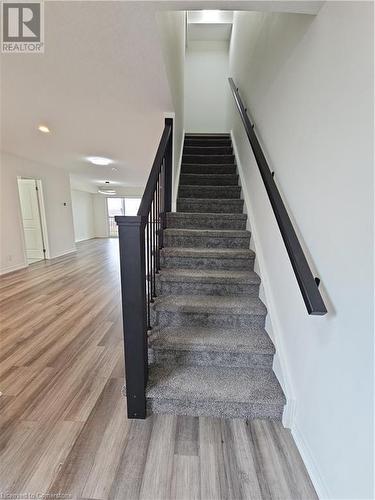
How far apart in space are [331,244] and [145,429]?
136 centimetres

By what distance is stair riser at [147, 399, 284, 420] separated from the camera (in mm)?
1351

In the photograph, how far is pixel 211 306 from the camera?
69.2 inches

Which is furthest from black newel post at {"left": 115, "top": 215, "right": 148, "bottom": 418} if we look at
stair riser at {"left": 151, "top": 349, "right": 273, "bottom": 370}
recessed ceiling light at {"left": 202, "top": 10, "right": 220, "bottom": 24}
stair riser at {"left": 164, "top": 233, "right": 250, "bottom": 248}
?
recessed ceiling light at {"left": 202, "top": 10, "right": 220, "bottom": 24}

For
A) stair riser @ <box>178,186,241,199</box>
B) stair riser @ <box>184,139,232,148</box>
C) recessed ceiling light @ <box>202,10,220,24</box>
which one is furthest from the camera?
recessed ceiling light @ <box>202,10,220,24</box>

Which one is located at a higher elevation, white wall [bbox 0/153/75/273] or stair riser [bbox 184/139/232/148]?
stair riser [bbox 184/139/232/148]

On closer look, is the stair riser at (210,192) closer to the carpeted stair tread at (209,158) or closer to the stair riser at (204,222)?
the stair riser at (204,222)

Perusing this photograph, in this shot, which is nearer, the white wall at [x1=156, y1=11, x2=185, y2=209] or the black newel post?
the black newel post

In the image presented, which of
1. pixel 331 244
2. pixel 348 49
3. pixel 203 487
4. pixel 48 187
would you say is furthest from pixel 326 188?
pixel 48 187

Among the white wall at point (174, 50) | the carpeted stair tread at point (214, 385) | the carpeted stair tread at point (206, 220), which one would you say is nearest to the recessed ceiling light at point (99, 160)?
the white wall at point (174, 50)

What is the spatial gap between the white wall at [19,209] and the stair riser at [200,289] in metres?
4.23

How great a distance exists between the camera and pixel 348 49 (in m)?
0.89

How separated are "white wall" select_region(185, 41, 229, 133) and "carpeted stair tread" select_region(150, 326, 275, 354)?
458 cm

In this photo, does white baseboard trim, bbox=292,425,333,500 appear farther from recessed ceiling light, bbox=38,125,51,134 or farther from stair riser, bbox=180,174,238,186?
recessed ceiling light, bbox=38,125,51,134

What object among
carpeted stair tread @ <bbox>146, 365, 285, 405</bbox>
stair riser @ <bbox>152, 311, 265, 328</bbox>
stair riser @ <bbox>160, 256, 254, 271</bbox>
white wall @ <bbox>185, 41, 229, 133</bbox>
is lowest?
carpeted stair tread @ <bbox>146, 365, 285, 405</bbox>
